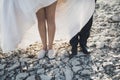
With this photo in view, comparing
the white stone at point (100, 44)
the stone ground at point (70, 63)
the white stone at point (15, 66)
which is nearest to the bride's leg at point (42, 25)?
the stone ground at point (70, 63)

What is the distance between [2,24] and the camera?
13.4 feet

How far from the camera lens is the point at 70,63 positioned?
14.3ft

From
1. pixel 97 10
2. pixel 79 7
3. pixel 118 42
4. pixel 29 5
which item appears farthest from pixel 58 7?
pixel 97 10

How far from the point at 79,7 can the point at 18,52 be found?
105 centimetres

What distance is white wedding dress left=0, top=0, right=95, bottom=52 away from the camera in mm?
3996

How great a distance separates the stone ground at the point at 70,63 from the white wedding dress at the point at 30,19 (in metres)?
0.20

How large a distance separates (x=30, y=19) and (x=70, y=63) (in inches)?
30.3

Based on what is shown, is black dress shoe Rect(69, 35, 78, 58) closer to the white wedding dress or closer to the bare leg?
the white wedding dress

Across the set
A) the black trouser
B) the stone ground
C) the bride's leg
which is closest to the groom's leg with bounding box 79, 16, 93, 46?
the black trouser

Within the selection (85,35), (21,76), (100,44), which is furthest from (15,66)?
(100,44)

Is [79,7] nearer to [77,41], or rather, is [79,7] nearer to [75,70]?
[77,41]

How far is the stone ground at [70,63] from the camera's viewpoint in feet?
13.7

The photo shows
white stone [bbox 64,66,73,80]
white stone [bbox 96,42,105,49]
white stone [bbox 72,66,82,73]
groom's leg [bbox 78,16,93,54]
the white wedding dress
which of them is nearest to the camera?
the white wedding dress

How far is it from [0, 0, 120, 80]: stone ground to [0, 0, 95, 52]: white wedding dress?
196 mm
